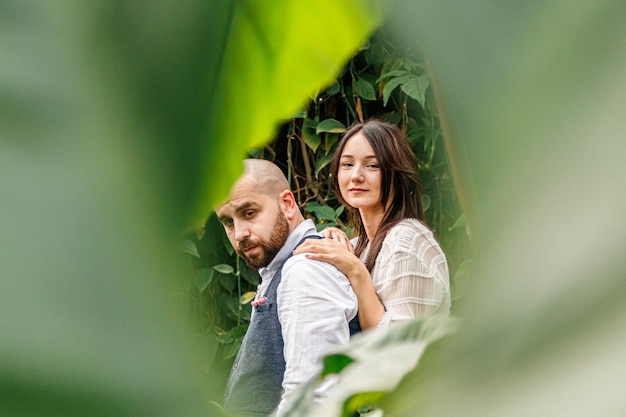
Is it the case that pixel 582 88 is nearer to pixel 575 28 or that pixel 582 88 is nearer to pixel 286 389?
pixel 575 28

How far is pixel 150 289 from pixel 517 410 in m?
0.03

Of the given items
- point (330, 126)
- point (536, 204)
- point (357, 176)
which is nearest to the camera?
point (536, 204)

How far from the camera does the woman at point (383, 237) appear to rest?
45.8 inches

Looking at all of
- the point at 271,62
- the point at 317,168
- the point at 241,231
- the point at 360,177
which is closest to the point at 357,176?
the point at 360,177

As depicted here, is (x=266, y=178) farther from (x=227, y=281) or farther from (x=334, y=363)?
(x=334, y=363)

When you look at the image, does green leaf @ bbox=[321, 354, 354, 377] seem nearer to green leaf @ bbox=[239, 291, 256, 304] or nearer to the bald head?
the bald head

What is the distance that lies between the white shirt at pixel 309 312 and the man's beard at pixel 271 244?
0.10m

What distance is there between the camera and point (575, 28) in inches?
2.3

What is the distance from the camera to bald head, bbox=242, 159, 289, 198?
4.09ft

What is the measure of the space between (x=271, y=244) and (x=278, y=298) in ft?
0.47

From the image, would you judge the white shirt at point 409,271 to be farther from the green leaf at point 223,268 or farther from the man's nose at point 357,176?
the green leaf at point 223,268

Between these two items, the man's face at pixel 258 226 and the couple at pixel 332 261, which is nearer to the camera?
the couple at pixel 332 261

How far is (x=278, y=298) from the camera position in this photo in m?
1.13

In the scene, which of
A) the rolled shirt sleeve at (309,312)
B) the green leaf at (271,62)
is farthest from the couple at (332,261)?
the green leaf at (271,62)
